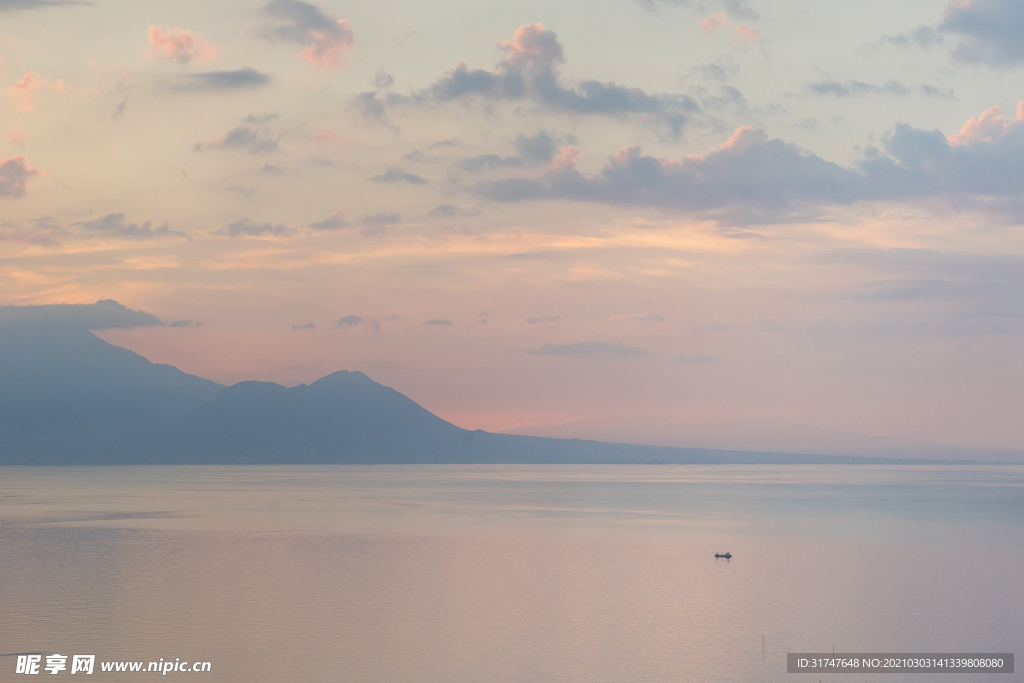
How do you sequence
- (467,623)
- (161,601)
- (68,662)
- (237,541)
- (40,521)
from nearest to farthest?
(68,662), (467,623), (161,601), (237,541), (40,521)

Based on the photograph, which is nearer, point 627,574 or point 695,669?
point 695,669

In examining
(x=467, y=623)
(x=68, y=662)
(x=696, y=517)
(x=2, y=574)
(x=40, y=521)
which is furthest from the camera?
(x=696, y=517)

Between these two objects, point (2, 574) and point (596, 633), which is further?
point (2, 574)

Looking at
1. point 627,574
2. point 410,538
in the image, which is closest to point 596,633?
point 627,574

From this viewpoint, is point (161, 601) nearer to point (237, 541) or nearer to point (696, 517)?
point (237, 541)

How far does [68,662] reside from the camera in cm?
4700

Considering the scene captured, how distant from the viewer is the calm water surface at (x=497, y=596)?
161 ft

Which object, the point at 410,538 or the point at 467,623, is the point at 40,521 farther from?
the point at 467,623

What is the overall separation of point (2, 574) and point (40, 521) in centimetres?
5561

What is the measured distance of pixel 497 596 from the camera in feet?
220

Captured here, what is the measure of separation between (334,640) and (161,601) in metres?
16.0

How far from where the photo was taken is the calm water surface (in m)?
49.2

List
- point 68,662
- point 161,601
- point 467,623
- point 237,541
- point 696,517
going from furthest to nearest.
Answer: point 696,517, point 237,541, point 161,601, point 467,623, point 68,662

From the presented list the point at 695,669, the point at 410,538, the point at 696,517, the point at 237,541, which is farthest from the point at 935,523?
the point at 695,669
